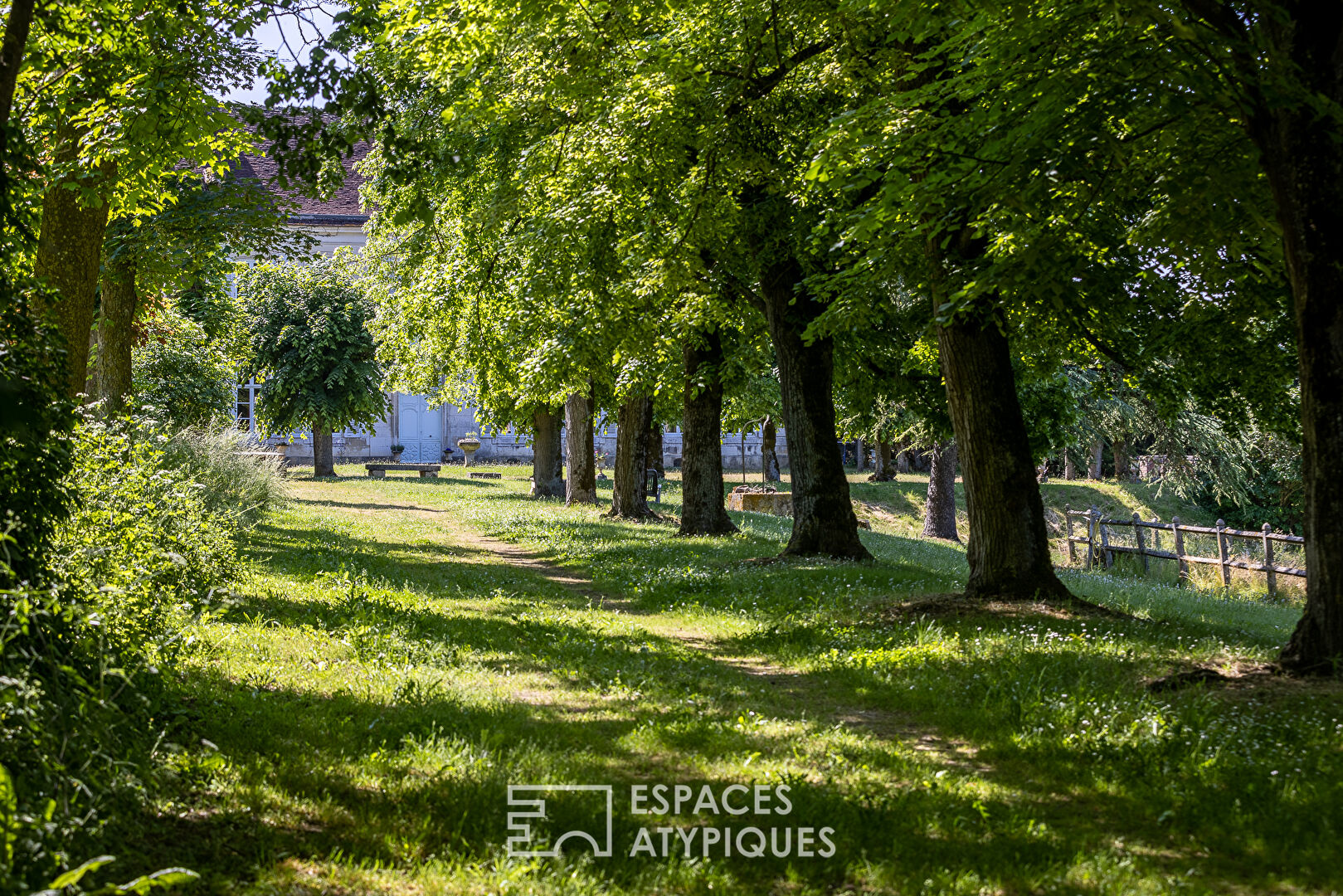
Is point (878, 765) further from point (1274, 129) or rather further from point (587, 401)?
point (587, 401)

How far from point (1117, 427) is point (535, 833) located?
27233mm

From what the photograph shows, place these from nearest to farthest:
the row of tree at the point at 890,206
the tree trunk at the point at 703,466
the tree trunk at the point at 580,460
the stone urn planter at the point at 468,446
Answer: the row of tree at the point at 890,206 → the tree trunk at the point at 703,466 → the tree trunk at the point at 580,460 → the stone urn planter at the point at 468,446

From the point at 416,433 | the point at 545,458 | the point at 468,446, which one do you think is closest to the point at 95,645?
the point at 545,458

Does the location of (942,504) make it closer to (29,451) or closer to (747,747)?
(747,747)

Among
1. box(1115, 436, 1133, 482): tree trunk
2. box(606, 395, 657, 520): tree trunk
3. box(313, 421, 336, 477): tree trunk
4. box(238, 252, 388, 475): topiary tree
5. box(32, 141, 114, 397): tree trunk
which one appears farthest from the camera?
box(1115, 436, 1133, 482): tree trunk

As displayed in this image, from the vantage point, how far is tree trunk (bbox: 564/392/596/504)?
26.8 m

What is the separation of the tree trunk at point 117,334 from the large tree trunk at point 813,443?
9.35 m

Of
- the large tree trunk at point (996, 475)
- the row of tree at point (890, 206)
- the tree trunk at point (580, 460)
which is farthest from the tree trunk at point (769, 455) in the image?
the large tree trunk at point (996, 475)

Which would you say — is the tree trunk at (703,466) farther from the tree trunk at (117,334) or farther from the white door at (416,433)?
the white door at (416,433)

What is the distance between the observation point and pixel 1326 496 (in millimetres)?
7359

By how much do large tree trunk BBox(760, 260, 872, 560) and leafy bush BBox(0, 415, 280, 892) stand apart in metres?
7.65

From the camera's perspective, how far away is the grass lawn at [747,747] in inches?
175

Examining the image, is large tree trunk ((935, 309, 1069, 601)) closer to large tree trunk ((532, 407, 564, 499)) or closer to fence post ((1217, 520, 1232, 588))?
fence post ((1217, 520, 1232, 588))

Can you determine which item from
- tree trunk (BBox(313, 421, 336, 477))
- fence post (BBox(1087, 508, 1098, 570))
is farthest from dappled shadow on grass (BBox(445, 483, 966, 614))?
tree trunk (BBox(313, 421, 336, 477))
